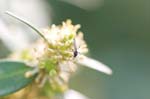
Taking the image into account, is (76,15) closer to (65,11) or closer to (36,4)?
(65,11)

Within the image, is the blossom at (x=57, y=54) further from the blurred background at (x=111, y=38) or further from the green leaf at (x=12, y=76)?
the blurred background at (x=111, y=38)

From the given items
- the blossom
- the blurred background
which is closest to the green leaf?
the blossom

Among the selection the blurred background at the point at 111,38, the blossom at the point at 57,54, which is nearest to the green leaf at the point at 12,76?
the blossom at the point at 57,54

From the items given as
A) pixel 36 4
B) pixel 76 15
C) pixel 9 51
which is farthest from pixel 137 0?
pixel 9 51

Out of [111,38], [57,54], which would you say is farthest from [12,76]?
[111,38]

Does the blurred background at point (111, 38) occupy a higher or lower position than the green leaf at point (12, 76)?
higher

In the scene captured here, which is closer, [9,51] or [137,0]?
[9,51]
